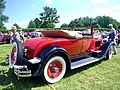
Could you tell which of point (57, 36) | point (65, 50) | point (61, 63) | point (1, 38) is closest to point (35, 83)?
point (61, 63)

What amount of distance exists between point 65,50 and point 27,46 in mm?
1015

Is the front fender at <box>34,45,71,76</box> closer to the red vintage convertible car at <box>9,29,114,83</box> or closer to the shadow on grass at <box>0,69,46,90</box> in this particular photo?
the red vintage convertible car at <box>9,29,114,83</box>

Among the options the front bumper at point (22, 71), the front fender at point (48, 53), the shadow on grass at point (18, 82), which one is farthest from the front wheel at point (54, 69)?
the front bumper at point (22, 71)

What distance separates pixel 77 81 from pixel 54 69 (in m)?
0.70

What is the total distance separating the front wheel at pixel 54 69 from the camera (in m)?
4.18

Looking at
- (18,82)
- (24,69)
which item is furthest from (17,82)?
(24,69)

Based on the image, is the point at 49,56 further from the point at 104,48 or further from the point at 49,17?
the point at 49,17

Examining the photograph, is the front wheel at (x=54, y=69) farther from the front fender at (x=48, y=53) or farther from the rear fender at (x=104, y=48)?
Answer: the rear fender at (x=104, y=48)

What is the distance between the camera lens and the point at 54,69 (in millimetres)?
4398

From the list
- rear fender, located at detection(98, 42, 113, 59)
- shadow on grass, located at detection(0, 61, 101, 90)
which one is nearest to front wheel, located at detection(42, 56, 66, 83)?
shadow on grass, located at detection(0, 61, 101, 90)

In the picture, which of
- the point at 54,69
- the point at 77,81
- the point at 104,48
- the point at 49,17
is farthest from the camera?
the point at 49,17

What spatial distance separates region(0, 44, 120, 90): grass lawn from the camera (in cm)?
409

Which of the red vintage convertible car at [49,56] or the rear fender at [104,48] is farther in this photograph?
the rear fender at [104,48]

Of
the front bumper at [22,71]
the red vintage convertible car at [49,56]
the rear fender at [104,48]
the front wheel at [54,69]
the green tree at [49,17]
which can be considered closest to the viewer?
the front bumper at [22,71]
